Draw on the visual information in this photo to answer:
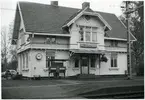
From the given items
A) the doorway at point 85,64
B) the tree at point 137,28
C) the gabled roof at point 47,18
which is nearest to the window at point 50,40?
the gabled roof at point 47,18

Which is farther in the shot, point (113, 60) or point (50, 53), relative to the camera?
point (113, 60)

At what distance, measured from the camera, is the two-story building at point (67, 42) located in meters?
28.1

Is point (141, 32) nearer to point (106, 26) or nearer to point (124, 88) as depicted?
point (106, 26)

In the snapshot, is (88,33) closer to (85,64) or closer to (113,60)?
(85,64)

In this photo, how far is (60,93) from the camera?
16.4 metres

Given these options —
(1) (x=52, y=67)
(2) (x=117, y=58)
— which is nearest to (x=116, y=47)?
(2) (x=117, y=58)

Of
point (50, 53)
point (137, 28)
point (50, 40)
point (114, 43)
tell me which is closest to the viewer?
point (50, 53)

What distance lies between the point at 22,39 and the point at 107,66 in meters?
10.7

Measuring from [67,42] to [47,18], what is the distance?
376 cm

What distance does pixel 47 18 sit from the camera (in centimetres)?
3073

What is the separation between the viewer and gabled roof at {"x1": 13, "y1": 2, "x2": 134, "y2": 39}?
28.7m

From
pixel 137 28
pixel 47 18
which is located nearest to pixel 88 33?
pixel 47 18

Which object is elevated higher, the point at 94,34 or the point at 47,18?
the point at 47,18

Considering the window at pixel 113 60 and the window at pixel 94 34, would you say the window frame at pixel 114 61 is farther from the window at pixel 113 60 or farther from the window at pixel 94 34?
the window at pixel 94 34
